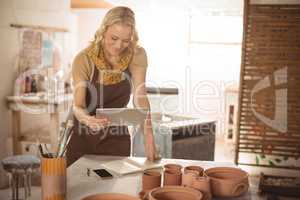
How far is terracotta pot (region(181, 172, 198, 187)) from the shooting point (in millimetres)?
1446

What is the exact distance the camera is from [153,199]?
4.22 ft

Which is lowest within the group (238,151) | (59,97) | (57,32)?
(238,151)

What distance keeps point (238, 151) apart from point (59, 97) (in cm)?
185

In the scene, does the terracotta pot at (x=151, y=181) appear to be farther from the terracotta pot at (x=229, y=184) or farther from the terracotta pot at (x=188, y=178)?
the terracotta pot at (x=229, y=184)

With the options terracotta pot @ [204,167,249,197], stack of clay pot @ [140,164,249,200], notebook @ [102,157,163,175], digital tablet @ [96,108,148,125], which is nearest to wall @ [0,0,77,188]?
digital tablet @ [96,108,148,125]

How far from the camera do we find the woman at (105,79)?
2.40m

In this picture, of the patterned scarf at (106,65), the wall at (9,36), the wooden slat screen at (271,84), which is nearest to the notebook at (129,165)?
the patterned scarf at (106,65)

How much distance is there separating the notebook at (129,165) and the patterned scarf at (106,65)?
1.95ft

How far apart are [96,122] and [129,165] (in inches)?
18.0

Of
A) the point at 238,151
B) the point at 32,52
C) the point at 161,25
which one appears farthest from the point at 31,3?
the point at 238,151

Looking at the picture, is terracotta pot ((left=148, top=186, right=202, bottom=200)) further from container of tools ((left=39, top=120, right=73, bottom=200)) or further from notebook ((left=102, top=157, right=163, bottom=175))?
notebook ((left=102, top=157, right=163, bottom=175))

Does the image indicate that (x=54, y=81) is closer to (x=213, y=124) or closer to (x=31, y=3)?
(x=31, y=3)

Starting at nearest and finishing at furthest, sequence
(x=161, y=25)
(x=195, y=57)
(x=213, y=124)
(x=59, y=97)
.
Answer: (x=213, y=124) → (x=59, y=97) → (x=161, y=25) → (x=195, y=57)

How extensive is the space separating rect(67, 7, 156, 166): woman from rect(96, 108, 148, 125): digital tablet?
186 mm
